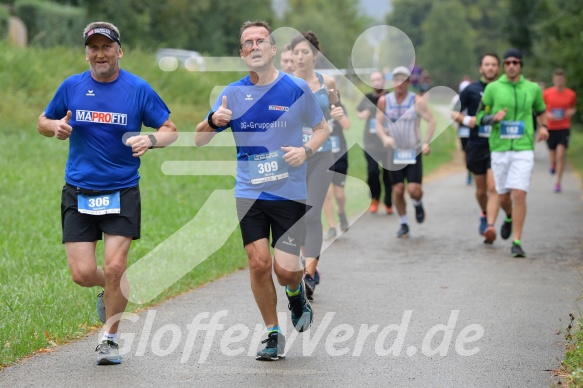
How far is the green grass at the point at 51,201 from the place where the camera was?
8.16 meters

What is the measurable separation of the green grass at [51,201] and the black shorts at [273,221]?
1.62 metres

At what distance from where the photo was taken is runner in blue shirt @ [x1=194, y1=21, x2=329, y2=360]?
23.0ft

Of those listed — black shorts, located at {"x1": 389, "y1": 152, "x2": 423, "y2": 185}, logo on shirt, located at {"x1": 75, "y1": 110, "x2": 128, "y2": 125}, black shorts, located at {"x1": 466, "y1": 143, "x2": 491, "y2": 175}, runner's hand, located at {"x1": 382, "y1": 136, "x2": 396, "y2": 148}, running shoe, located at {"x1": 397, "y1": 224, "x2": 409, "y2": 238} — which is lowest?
running shoe, located at {"x1": 397, "y1": 224, "x2": 409, "y2": 238}

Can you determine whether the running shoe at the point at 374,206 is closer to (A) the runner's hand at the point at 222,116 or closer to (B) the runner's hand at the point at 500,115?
(B) the runner's hand at the point at 500,115

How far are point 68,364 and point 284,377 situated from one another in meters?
1.40

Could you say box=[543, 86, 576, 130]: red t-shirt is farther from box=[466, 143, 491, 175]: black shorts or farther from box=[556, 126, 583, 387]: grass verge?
box=[556, 126, 583, 387]: grass verge

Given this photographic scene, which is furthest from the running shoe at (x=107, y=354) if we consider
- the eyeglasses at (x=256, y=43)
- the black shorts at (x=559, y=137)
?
the black shorts at (x=559, y=137)

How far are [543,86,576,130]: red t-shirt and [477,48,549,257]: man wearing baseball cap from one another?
9370 millimetres

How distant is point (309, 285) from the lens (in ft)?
30.9

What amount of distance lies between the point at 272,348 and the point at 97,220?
1.40 m

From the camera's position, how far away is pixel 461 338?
25.3 ft

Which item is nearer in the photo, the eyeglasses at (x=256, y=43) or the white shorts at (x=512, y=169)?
the eyeglasses at (x=256, y=43)

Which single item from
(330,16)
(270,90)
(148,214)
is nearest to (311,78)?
(270,90)

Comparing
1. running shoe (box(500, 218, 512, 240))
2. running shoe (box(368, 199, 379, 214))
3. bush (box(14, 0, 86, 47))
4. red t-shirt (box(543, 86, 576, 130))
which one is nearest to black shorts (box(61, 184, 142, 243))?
running shoe (box(500, 218, 512, 240))
